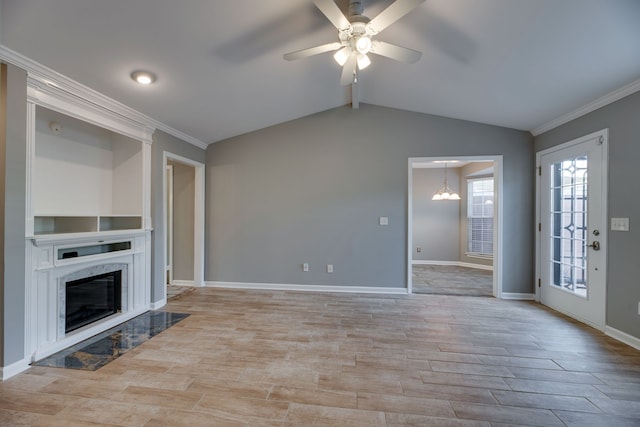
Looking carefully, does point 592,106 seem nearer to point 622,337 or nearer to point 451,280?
point 622,337

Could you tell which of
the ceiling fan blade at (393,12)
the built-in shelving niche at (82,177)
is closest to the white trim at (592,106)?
the ceiling fan blade at (393,12)

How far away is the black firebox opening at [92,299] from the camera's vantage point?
279 cm

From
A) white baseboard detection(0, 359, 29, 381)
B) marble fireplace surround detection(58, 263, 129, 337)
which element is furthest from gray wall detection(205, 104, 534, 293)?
white baseboard detection(0, 359, 29, 381)

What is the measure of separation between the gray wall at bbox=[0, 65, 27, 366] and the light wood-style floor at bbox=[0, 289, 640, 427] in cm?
33

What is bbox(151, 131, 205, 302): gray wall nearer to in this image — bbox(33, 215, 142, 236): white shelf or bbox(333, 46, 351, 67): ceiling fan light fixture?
bbox(33, 215, 142, 236): white shelf

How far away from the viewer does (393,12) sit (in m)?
1.81

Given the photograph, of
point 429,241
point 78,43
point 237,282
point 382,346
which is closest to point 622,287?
point 382,346

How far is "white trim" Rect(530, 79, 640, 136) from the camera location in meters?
2.68

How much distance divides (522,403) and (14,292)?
154 inches

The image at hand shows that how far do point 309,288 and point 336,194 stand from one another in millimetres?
1656

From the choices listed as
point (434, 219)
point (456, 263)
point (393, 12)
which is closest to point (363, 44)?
point (393, 12)

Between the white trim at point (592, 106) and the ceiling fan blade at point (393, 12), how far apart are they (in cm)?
257

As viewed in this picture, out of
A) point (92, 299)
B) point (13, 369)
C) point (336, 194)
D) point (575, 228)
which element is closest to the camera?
point (13, 369)

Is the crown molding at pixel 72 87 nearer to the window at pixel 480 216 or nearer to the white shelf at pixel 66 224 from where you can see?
the white shelf at pixel 66 224
